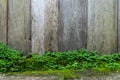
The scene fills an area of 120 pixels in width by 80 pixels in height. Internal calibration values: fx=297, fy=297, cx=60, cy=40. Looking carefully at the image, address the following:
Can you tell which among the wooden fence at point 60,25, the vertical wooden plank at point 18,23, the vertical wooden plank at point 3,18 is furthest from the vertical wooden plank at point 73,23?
the vertical wooden plank at point 3,18

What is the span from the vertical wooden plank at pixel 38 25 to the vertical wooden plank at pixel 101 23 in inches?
20.5

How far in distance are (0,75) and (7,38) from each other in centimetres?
81

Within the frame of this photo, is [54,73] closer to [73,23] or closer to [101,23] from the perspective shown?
[73,23]

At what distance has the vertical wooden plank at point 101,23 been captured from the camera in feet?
10.8

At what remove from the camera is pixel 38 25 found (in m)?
3.28

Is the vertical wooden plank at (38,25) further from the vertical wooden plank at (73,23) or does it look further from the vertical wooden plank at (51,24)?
the vertical wooden plank at (73,23)

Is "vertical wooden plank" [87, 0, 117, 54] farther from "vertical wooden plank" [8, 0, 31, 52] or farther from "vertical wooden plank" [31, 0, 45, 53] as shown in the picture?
"vertical wooden plank" [8, 0, 31, 52]

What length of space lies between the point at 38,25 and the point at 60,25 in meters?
0.25

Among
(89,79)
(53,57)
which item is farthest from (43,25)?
(89,79)

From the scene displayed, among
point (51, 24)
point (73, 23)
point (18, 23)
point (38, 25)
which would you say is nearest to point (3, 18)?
point (18, 23)

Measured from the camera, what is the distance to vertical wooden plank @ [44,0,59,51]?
3.27 metres

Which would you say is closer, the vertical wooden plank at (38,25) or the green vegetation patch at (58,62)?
the green vegetation patch at (58,62)

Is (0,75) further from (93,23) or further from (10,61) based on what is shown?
(93,23)

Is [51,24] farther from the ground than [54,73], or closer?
farther from the ground
